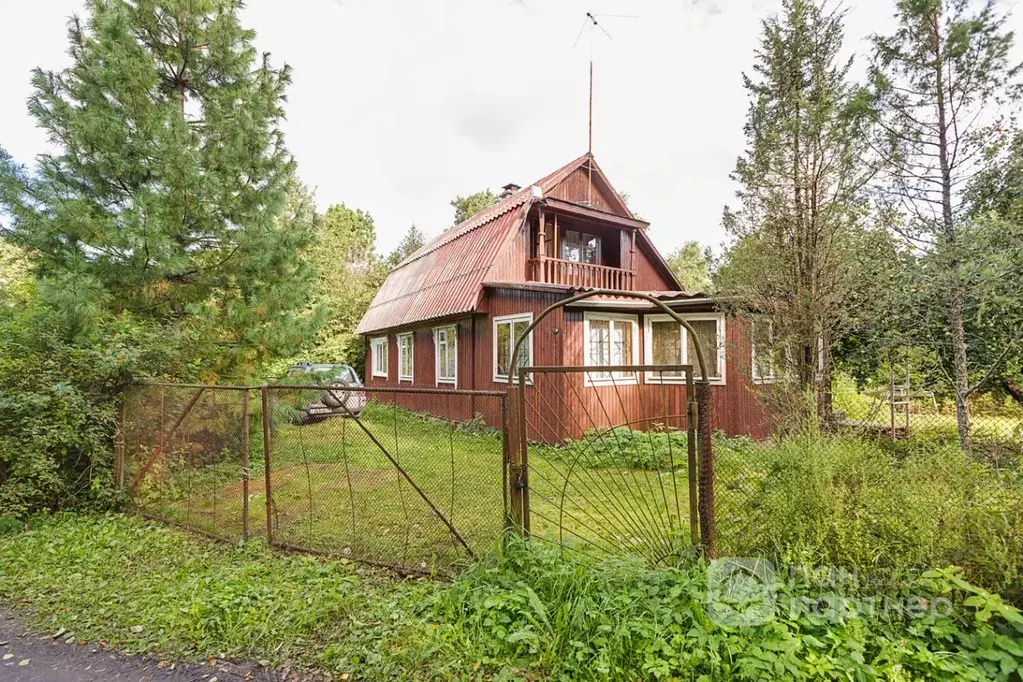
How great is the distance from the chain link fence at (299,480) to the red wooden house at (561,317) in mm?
2062

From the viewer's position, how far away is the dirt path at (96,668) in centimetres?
266

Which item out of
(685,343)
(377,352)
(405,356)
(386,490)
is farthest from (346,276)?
(386,490)

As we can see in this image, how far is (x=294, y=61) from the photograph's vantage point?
7.02 metres

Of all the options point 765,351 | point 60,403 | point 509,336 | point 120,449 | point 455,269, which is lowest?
point 120,449

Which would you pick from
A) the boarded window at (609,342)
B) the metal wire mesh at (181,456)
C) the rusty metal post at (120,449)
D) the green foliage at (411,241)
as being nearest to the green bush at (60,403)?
the rusty metal post at (120,449)

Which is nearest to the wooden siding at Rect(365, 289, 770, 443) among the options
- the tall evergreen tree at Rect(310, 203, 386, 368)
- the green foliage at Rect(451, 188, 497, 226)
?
the tall evergreen tree at Rect(310, 203, 386, 368)

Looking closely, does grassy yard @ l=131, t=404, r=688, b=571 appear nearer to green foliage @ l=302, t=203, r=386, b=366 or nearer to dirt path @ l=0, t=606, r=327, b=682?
dirt path @ l=0, t=606, r=327, b=682

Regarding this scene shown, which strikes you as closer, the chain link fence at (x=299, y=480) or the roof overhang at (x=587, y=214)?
the chain link fence at (x=299, y=480)

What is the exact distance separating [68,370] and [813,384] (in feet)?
30.9

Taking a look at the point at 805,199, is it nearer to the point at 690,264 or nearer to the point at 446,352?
the point at 446,352

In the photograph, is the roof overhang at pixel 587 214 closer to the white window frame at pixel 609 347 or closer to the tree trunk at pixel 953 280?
the white window frame at pixel 609 347

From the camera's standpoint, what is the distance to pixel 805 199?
22.6 ft

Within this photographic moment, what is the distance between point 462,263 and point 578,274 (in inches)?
127

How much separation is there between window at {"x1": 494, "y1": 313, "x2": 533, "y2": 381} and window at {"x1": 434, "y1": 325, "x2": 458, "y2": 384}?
6.16ft
